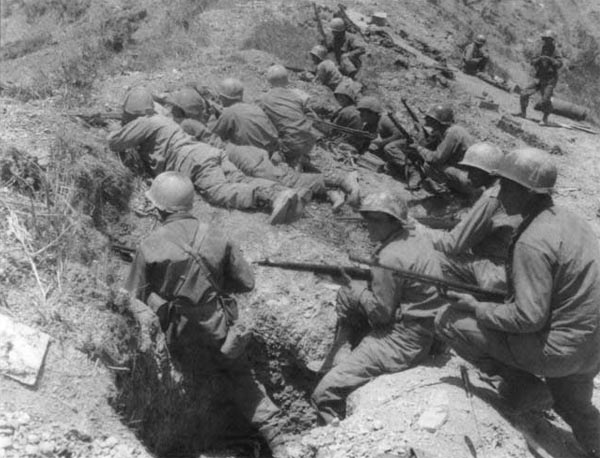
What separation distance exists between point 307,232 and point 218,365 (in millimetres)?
2228

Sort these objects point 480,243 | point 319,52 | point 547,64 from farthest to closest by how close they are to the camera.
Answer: point 547,64, point 319,52, point 480,243

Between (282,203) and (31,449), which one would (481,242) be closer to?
(282,203)

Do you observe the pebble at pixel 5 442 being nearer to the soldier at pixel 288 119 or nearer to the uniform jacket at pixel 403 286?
the uniform jacket at pixel 403 286

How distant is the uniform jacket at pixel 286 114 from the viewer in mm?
9273

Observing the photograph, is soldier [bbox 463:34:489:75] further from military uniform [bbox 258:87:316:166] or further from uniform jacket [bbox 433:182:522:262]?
uniform jacket [bbox 433:182:522:262]

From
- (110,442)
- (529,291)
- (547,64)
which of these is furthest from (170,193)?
(547,64)

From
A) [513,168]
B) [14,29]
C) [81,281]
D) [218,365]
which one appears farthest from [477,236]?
[14,29]

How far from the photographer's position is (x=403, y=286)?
17.0ft

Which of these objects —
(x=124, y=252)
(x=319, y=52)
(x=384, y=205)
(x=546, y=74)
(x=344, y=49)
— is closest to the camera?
(x=384, y=205)

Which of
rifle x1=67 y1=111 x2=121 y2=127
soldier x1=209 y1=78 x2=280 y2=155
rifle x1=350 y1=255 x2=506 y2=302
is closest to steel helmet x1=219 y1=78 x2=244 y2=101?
soldier x1=209 y1=78 x2=280 y2=155

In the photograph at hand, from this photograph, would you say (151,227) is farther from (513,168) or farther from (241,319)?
(513,168)

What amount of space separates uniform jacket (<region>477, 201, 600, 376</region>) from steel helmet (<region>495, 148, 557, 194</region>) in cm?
16

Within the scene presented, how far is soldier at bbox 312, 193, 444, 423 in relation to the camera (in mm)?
5078

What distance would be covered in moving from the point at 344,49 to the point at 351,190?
250 inches
